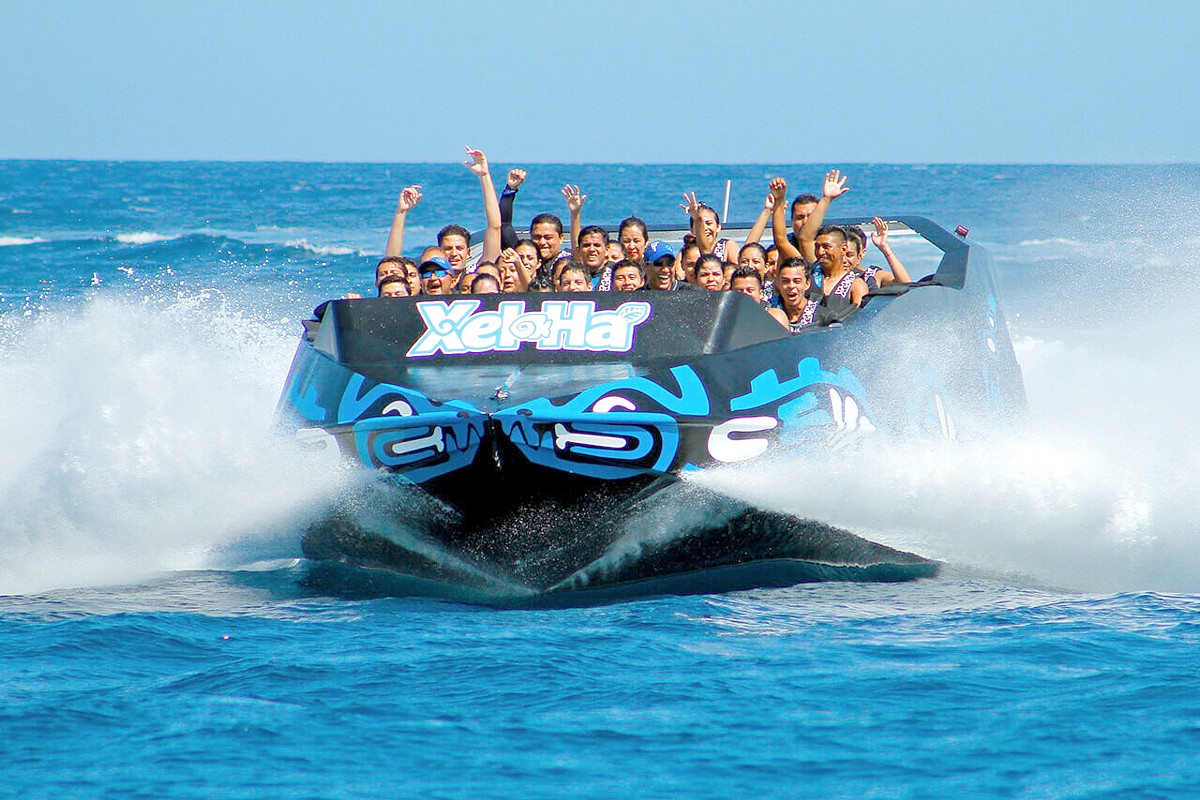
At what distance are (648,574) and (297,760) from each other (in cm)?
209

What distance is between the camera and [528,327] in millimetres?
5543

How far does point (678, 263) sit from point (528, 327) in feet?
6.27

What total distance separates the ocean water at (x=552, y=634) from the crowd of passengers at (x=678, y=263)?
0.93 metres

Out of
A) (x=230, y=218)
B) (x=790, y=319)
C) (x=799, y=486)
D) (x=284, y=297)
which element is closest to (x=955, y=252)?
(x=790, y=319)

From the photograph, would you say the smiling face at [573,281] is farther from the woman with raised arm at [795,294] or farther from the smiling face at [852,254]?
the smiling face at [852,254]

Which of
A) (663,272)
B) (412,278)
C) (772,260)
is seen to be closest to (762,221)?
(772,260)

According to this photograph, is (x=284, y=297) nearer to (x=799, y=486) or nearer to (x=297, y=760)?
(x=799, y=486)

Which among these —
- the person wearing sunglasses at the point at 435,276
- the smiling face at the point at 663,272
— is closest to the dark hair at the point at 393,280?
the person wearing sunglasses at the point at 435,276

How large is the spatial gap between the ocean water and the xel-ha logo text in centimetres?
66

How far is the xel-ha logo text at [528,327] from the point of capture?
5457mm

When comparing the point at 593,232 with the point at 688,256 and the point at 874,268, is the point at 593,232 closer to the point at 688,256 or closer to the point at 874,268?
the point at 688,256

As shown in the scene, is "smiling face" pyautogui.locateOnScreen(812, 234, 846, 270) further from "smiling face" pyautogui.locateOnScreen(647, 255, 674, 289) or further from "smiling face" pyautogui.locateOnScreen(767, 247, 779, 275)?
"smiling face" pyautogui.locateOnScreen(647, 255, 674, 289)

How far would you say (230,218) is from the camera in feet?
96.9

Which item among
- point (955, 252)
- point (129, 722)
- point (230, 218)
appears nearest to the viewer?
point (129, 722)
